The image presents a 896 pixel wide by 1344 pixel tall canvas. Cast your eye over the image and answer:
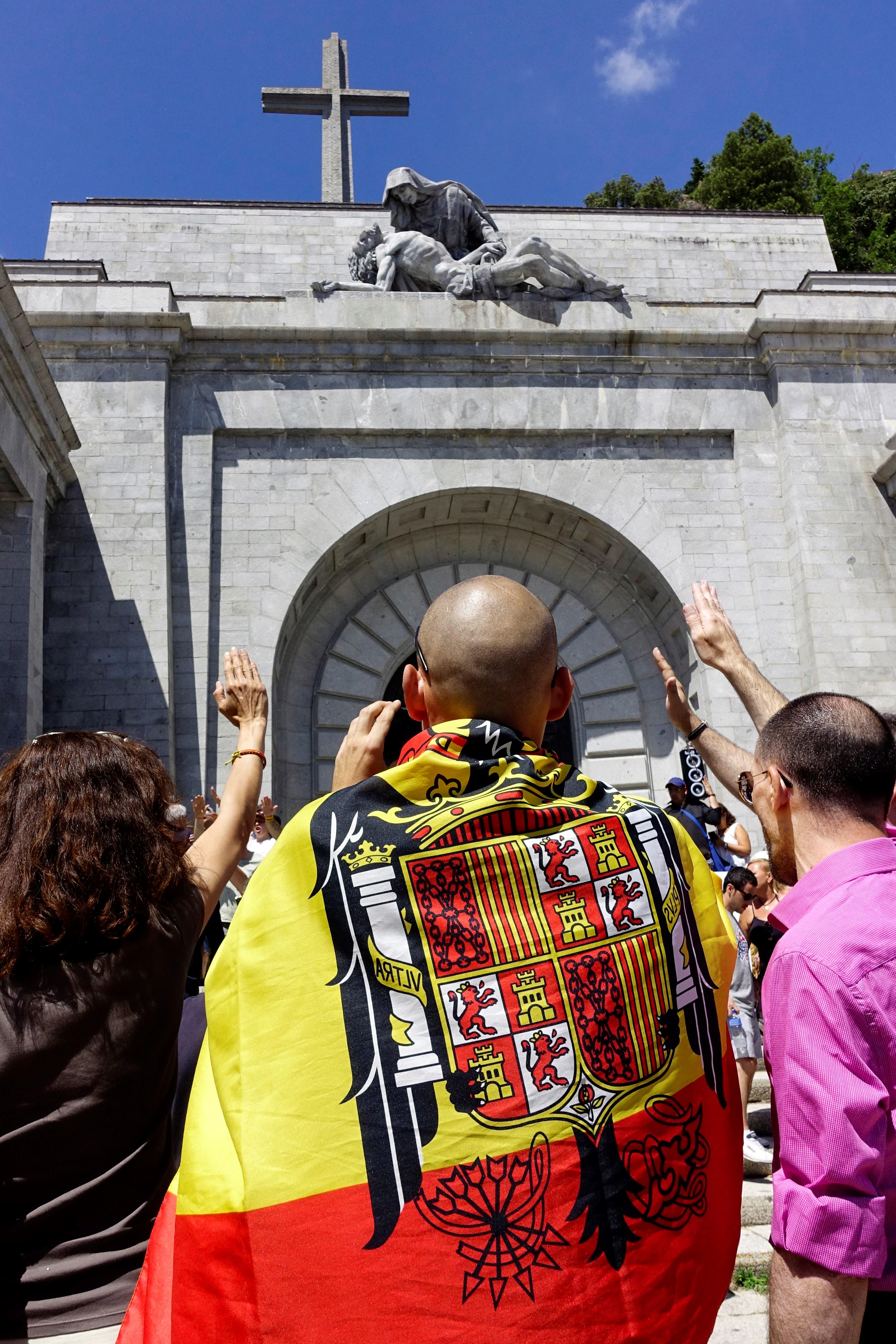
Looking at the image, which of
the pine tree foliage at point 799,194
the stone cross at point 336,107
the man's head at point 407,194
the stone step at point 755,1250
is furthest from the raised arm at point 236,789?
the pine tree foliage at point 799,194

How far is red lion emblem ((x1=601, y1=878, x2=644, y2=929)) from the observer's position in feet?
5.71

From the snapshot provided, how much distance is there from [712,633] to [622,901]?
168 cm

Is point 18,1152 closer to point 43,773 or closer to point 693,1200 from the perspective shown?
point 43,773

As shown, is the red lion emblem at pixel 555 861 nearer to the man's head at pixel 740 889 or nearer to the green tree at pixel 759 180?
the man's head at pixel 740 889

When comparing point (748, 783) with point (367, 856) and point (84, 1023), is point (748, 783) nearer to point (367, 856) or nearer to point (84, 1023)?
point (367, 856)

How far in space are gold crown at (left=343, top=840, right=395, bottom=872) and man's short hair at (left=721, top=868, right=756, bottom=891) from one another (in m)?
4.74

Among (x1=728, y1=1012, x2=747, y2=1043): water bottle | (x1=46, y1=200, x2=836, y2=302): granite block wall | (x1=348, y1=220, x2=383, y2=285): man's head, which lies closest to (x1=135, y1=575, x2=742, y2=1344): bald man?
(x1=728, y1=1012, x2=747, y2=1043): water bottle

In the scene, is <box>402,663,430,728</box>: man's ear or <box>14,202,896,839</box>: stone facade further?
<box>14,202,896,839</box>: stone facade

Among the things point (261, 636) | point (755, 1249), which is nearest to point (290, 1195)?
point (755, 1249)

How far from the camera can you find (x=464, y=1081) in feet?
5.21

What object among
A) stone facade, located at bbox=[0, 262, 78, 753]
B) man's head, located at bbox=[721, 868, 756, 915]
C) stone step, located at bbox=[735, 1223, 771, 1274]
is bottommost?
stone step, located at bbox=[735, 1223, 771, 1274]

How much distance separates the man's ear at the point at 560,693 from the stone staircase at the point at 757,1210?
1.74 m

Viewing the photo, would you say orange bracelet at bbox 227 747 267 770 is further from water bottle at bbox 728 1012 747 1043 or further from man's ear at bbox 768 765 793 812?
water bottle at bbox 728 1012 747 1043

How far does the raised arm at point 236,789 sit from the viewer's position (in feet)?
7.59
